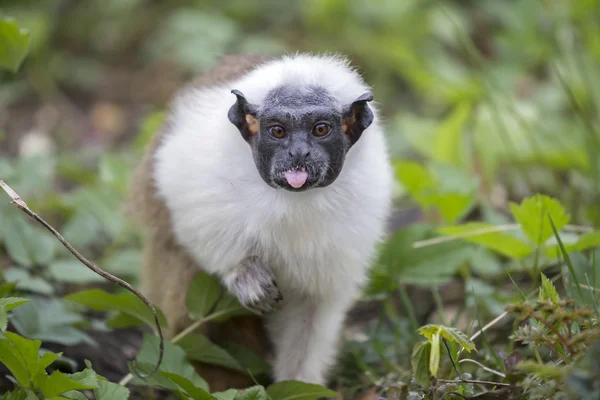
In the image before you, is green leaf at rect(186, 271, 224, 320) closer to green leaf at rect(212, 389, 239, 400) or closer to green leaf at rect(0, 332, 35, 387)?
green leaf at rect(212, 389, 239, 400)

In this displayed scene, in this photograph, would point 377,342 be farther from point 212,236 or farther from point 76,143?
point 76,143

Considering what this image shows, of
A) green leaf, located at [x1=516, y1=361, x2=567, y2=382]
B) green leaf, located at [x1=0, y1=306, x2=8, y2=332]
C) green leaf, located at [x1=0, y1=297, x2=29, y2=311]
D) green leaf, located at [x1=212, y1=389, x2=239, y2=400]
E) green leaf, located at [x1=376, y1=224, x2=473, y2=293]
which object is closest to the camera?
green leaf, located at [x1=516, y1=361, x2=567, y2=382]

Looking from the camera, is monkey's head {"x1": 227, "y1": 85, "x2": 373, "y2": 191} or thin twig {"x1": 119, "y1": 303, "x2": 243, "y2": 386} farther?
thin twig {"x1": 119, "y1": 303, "x2": 243, "y2": 386}

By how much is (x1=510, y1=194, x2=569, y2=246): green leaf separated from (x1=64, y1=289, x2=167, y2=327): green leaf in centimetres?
126

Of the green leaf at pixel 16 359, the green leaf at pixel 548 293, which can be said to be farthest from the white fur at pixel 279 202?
the green leaf at pixel 16 359

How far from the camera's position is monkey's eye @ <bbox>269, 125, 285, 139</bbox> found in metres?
2.31

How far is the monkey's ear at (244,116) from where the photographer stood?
93.3 inches

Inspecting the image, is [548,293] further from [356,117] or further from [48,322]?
[48,322]

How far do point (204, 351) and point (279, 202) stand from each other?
589 mm

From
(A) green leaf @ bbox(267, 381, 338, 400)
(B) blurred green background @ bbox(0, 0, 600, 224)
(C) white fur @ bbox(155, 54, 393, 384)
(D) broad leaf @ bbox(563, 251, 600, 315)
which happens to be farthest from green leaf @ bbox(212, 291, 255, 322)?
(B) blurred green background @ bbox(0, 0, 600, 224)

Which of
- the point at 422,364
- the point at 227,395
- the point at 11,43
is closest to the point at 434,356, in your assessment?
the point at 422,364

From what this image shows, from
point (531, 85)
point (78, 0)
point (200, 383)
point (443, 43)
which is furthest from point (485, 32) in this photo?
point (200, 383)

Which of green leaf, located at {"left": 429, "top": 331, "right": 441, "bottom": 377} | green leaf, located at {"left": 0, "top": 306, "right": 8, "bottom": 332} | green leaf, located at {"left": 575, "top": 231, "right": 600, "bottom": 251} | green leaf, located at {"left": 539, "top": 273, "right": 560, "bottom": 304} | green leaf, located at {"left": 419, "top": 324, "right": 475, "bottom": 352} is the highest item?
green leaf, located at {"left": 575, "top": 231, "right": 600, "bottom": 251}

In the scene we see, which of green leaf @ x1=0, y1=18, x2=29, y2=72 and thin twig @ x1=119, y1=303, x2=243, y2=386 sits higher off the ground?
green leaf @ x1=0, y1=18, x2=29, y2=72
